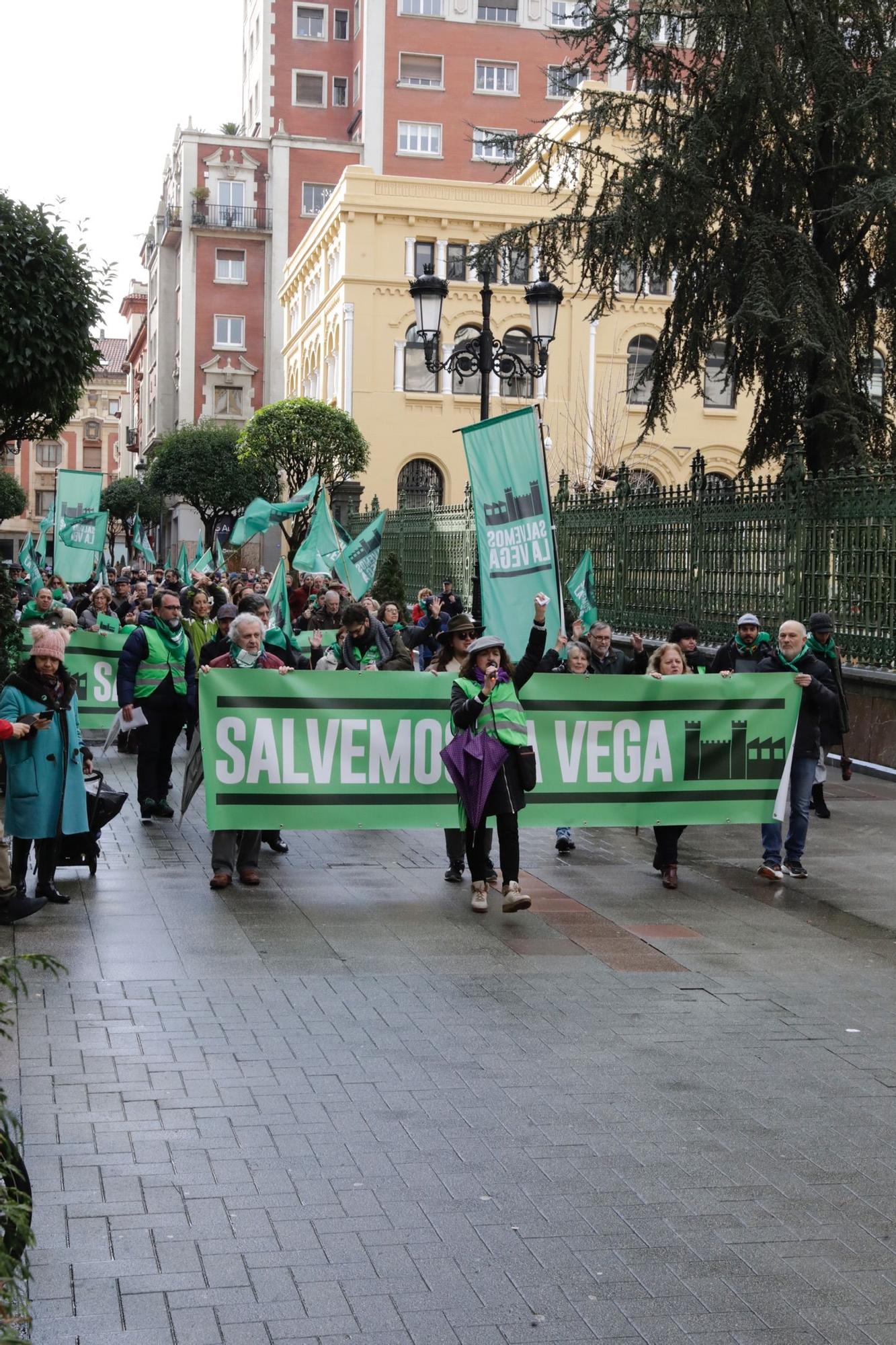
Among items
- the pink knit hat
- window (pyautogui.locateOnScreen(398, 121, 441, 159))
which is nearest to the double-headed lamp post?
the pink knit hat

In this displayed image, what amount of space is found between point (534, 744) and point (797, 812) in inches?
75.3

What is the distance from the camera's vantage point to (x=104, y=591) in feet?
61.9

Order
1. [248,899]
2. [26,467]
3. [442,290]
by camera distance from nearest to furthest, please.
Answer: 1. [248,899]
2. [442,290]
3. [26,467]

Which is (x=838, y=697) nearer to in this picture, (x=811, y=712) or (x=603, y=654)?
(x=811, y=712)

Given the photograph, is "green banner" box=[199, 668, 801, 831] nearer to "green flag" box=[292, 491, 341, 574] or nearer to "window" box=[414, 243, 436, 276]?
"green flag" box=[292, 491, 341, 574]

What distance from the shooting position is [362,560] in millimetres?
23250

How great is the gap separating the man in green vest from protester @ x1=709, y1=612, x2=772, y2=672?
4625 mm

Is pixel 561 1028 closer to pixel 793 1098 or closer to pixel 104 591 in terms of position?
pixel 793 1098

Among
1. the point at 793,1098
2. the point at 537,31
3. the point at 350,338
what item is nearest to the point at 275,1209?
the point at 793,1098

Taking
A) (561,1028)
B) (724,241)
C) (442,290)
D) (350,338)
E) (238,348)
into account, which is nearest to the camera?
(561,1028)

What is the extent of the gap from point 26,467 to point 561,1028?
12185cm

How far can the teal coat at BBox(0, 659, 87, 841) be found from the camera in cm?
910

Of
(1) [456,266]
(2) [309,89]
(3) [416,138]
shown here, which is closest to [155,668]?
(1) [456,266]

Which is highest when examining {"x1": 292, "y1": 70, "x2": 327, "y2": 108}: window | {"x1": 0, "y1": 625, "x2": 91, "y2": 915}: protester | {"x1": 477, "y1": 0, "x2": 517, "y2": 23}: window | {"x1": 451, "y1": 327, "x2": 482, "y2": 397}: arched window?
{"x1": 477, "y1": 0, "x2": 517, "y2": 23}: window
